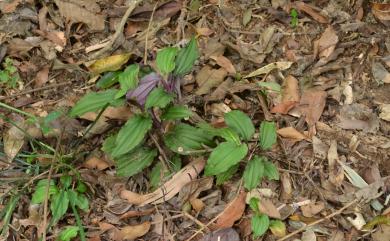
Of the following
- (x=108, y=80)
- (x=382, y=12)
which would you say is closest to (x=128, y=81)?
(x=108, y=80)

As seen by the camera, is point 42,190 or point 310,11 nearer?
point 42,190

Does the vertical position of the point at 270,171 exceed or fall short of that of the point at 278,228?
it exceeds it

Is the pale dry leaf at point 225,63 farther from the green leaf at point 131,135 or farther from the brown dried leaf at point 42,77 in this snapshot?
the brown dried leaf at point 42,77

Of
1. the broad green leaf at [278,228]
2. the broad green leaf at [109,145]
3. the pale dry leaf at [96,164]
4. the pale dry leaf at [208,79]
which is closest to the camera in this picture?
the broad green leaf at [278,228]

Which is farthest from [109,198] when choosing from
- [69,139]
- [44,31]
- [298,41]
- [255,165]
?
[298,41]

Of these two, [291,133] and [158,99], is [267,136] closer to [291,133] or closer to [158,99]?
[291,133]

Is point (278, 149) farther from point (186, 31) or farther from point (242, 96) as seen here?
point (186, 31)

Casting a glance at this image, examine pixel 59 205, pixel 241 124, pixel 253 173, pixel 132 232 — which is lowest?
pixel 132 232

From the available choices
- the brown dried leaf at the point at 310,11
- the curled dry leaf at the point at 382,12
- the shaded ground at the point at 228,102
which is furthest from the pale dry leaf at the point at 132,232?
the curled dry leaf at the point at 382,12
